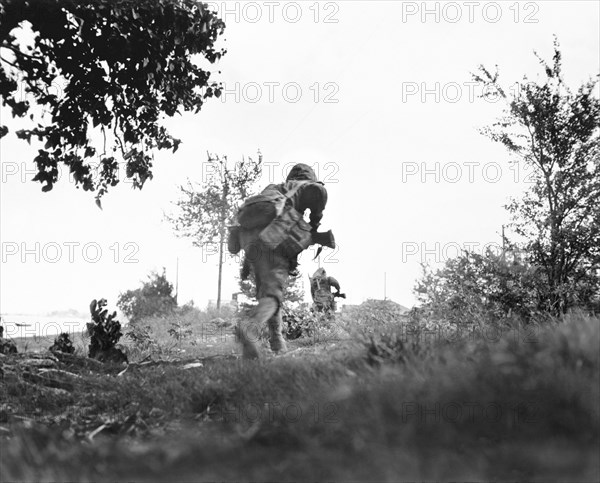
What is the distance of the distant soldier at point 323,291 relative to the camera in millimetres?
18922

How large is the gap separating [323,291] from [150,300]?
551 inches

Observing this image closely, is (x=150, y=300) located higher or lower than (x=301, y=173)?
lower

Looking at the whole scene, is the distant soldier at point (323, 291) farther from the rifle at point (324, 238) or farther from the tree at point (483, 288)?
the rifle at point (324, 238)

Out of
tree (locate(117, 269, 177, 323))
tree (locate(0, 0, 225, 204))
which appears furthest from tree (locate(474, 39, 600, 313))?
tree (locate(117, 269, 177, 323))

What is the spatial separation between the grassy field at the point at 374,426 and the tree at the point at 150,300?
24.7 metres

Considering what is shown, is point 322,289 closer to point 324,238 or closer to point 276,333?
point 324,238

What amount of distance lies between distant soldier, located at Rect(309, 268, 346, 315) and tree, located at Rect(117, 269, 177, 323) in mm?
11418

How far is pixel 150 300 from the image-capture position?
3019 cm

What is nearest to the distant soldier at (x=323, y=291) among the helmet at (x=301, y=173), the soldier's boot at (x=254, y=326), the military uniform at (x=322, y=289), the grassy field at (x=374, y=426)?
the military uniform at (x=322, y=289)

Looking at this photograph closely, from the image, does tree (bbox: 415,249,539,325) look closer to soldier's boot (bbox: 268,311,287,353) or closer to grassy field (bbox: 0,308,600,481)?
soldier's boot (bbox: 268,311,287,353)

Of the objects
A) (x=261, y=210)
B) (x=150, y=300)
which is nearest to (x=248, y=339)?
(x=261, y=210)

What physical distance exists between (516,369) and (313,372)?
160cm

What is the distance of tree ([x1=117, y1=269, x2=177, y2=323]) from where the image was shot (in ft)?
97.5

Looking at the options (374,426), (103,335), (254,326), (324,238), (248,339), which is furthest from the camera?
(103,335)
